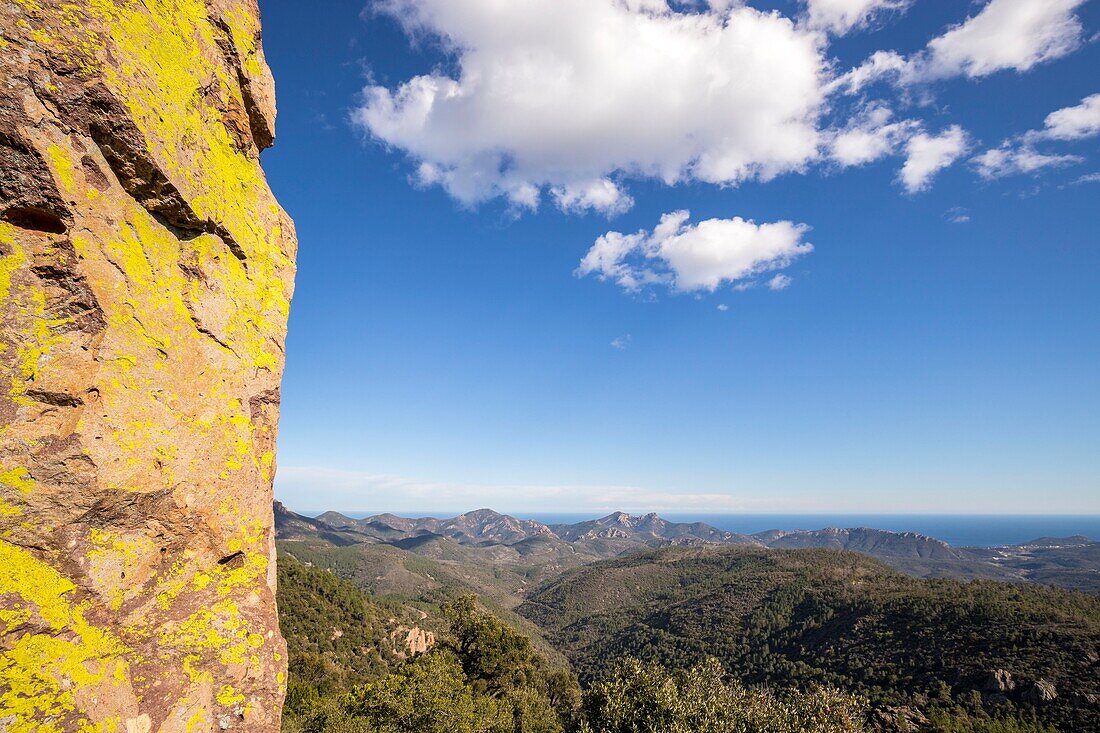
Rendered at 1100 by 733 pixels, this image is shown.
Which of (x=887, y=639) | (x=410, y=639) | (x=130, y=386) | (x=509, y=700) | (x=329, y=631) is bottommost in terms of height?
(x=410, y=639)

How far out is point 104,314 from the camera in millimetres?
4570

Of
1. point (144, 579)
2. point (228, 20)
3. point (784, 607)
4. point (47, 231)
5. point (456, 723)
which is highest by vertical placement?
point (228, 20)

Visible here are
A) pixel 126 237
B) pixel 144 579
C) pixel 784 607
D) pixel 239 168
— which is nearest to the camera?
pixel 144 579

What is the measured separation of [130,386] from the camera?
4797 mm

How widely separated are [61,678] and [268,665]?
7.17 feet

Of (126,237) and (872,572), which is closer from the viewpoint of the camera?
(126,237)

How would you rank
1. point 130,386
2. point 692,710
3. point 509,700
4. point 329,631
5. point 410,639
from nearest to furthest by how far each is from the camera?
point 130,386 < point 692,710 < point 509,700 < point 329,631 < point 410,639

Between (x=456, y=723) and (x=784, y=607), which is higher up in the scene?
(x=456, y=723)

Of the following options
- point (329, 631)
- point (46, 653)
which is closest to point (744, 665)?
point (329, 631)

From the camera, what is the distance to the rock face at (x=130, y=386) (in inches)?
154

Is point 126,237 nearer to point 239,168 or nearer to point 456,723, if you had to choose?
point 239,168

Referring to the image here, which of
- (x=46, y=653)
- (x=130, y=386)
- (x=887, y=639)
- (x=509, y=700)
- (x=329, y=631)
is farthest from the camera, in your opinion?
(x=887, y=639)

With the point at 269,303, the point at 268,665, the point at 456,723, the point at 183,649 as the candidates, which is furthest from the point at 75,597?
the point at 456,723

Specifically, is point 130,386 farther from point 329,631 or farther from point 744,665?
point 744,665
